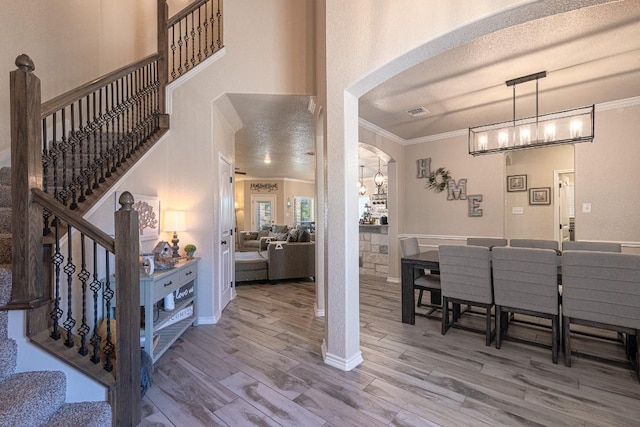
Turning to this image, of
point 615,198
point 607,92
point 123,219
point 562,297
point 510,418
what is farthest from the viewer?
point 615,198

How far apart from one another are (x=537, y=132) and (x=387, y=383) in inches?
111

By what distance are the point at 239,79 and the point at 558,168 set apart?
19.2ft

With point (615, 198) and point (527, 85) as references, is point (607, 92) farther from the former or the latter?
point (615, 198)

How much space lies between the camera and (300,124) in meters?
4.47

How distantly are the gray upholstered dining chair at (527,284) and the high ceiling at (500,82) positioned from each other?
1768mm

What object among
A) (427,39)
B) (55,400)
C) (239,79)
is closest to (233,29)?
(239,79)

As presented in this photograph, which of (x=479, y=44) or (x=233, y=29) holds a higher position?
(x=233, y=29)

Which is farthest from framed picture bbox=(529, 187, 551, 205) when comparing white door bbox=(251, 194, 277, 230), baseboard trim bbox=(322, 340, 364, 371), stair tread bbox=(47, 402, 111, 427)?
white door bbox=(251, 194, 277, 230)

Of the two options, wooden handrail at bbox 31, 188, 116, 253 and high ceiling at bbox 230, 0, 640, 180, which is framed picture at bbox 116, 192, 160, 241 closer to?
wooden handrail at bbox 31, 188, 116, 253

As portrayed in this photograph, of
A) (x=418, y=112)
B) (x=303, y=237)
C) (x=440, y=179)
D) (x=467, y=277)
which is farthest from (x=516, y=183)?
(x=303, y=237)

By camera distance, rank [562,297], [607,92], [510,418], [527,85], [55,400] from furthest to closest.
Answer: [607,92]
[527,85]
[562,297]
[510,418]
[55,400]

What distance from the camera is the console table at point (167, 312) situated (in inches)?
87.7

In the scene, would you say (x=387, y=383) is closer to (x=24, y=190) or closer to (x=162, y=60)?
(x=24, y=190)

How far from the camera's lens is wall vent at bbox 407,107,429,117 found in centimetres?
391
